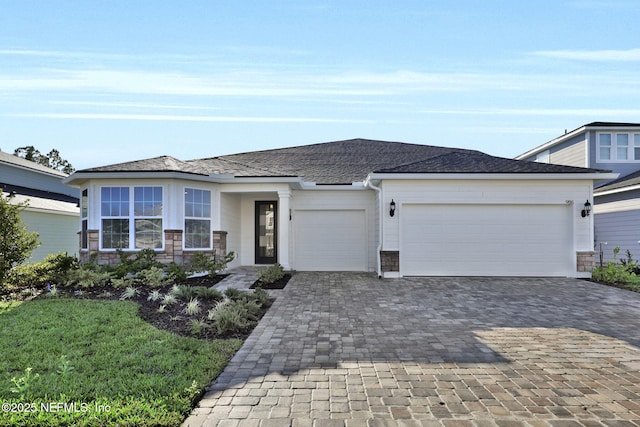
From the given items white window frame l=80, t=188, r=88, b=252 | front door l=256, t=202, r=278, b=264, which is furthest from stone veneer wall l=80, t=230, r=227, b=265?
front door l=256, t=202, r=278, b=264

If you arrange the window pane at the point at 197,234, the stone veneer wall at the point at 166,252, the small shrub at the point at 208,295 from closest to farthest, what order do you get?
1. the small shrub at the point at 208,295
2. the stone veneer wall at the point at 166,252
3. the window pane at the point at 197,234

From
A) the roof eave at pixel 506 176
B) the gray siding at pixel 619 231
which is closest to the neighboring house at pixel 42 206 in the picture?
the roof eave at pixel 506 176

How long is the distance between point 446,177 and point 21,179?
17.6 m

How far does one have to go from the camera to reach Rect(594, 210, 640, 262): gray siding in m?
12.3

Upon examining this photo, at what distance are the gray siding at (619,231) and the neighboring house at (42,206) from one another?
67.0 ft

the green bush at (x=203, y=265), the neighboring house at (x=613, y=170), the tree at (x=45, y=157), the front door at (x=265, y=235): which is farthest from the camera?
the tree at (x=45, y=157)

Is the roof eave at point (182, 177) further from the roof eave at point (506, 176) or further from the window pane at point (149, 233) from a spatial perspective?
the roof eave at point (506, 176)

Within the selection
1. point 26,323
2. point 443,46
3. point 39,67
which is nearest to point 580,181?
point 443,46

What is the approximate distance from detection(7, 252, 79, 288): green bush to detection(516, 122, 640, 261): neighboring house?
17077 mm

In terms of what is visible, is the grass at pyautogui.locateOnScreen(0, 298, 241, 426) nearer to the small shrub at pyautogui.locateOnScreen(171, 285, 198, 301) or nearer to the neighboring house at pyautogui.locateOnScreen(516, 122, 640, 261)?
the small shrub at pyautogui.locateOnScreen(171, 285, 198, 301)

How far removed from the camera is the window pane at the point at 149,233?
950 centimetres

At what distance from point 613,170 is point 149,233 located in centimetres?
1737

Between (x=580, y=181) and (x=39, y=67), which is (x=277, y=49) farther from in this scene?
(x=580, y=181)

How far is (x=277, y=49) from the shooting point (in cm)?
930
